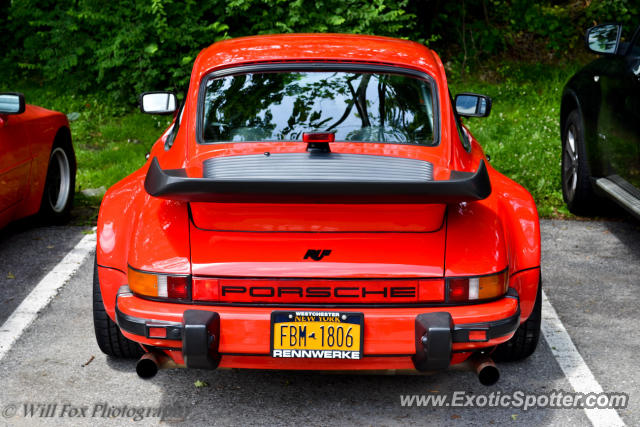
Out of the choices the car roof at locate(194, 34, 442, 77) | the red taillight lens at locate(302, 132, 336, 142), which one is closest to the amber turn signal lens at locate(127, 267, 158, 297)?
the red taillight lens at locate(302, 132, 336, 142)

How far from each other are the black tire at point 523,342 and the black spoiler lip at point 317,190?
1.20m

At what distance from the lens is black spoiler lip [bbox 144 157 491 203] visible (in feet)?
10.4

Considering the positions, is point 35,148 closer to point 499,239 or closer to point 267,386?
point 267,386

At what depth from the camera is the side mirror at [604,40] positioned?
6371 mm

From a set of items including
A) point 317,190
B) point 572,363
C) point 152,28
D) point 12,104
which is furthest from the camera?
point 152,28

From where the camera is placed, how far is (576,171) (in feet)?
22.9

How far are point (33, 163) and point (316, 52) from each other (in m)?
3.01

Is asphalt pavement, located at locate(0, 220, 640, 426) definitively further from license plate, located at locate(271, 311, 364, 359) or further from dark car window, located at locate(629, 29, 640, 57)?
dark car window, located at locate(629, 29, 640, 57)

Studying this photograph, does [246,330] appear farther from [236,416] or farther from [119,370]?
[119,370]

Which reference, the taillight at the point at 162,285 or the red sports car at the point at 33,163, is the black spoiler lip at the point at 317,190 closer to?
the taillight at the point at 162,285

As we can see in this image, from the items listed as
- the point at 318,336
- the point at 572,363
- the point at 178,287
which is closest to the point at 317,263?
the point at 318,336

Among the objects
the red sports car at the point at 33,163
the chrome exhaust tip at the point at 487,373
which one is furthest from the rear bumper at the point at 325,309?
the red sports car at the point at 33,163

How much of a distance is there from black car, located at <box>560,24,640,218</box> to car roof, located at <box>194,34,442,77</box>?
7.24 feet

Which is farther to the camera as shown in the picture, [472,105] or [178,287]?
[472,105]
